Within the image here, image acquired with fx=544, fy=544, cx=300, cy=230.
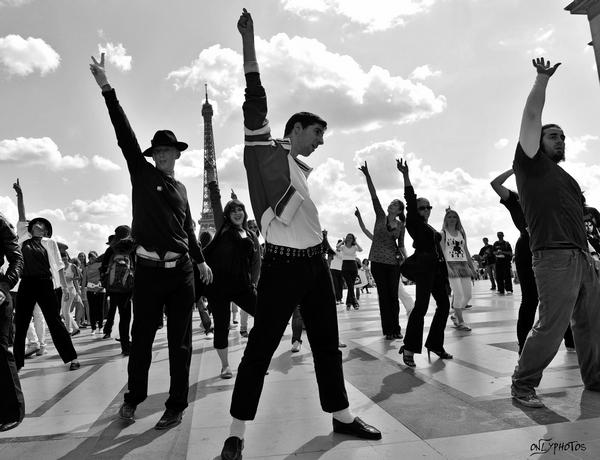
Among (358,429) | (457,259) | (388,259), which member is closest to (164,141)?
(358,429)

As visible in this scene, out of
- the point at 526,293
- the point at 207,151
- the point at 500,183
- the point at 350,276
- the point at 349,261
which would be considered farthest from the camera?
the point at 207,151

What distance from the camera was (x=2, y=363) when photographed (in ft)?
10.6

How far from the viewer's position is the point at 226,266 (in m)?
5.28

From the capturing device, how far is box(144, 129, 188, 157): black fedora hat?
4066 mm

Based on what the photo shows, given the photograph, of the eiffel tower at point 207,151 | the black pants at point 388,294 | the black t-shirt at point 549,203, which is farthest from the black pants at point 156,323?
the eiffel tower at point 207,151

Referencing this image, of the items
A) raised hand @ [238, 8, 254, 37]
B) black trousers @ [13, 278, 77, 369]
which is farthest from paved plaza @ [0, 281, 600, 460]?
raised hand @ [238, 8, 254, 37]

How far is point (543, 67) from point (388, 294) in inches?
157

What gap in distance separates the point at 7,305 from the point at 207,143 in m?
74.9

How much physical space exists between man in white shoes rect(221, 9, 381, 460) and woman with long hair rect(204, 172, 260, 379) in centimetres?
205

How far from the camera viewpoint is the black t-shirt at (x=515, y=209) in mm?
4832

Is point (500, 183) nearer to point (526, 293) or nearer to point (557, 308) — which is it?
point (526, 293)

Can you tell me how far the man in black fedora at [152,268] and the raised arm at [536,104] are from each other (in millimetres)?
2469

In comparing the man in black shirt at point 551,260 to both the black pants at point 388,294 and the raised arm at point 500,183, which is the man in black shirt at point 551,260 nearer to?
the raised arm at point 500,183

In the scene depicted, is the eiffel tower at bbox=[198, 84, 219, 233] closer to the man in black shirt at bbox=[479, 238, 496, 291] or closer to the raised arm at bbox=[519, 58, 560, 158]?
the man in black shirt at bbox=[479, 238, 496, 291]
